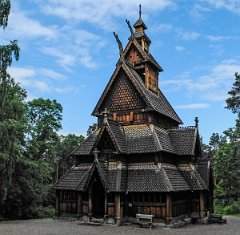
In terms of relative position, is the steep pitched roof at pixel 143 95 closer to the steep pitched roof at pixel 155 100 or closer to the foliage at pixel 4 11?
the steep pitched roof at pixel 155 100

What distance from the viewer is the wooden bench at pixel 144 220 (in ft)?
74.1

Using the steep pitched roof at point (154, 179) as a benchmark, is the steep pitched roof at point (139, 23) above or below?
above

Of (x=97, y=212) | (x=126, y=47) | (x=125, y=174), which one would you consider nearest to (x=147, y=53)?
(x=126, y=47)

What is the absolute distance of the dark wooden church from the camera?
77.6ft

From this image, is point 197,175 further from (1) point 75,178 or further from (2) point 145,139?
(1) point 75,178

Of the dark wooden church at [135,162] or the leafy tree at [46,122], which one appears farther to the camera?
the leafy tree at [46,122]

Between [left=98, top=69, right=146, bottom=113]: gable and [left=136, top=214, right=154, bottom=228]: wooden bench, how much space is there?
843 centimetres

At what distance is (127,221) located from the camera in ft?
78.4

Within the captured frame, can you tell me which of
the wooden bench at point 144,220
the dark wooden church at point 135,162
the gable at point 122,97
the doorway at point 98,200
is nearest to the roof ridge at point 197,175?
the dark wooden church at point 135,162

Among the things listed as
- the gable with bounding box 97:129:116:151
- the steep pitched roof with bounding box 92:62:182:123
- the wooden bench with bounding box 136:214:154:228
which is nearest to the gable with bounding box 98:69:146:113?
the steep pitched roof with bounding box 92:62:182:123

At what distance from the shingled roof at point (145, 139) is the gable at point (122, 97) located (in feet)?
5.39

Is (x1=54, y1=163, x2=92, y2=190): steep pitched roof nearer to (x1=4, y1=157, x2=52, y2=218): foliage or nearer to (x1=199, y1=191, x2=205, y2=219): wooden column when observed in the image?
(x1=4, y1=157, x2=52, y2=218): foliage

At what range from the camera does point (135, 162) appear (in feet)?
83.3

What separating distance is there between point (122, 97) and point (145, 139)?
4.43 meters
